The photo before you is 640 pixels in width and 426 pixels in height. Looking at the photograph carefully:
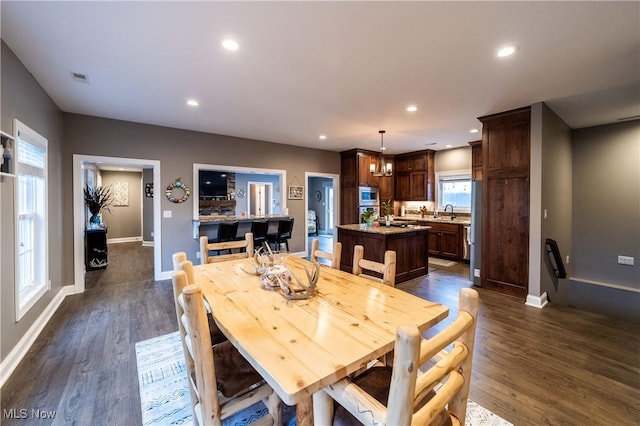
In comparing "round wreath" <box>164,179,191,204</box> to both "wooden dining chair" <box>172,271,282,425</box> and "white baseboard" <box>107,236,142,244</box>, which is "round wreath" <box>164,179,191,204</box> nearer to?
"wooden dining chair" <box>172,271,282,425</box>

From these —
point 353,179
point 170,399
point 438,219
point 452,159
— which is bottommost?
point 170,399

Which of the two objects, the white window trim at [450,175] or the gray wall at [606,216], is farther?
the white window trim at [450,175]

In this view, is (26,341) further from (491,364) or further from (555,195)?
(555,195)

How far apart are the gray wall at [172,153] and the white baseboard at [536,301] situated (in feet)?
14.5

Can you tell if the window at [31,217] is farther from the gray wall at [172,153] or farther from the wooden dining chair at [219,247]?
the wooden dining chair at [219,247]

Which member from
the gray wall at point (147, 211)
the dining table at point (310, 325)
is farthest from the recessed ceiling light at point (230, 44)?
the gray wall at point (147, 211)

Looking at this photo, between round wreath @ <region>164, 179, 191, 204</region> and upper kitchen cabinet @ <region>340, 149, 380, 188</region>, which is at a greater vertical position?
upper kitchen cabinet @ <region>340, 149, 380, 188</region>

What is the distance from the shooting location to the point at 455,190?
277 inches

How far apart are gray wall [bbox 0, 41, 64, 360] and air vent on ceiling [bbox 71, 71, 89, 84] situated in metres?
0.35

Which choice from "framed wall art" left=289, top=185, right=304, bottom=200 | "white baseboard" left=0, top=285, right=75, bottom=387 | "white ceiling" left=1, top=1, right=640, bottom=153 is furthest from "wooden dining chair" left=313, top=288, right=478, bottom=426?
"framed wall art" left=289, top=185, right=304, bottom=200

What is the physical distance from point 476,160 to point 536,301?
3404mm

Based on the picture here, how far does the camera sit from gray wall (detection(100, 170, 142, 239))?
843 cm

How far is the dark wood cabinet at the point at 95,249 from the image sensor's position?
211 inches

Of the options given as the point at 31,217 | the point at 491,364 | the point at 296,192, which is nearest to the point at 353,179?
the point at 296,192
